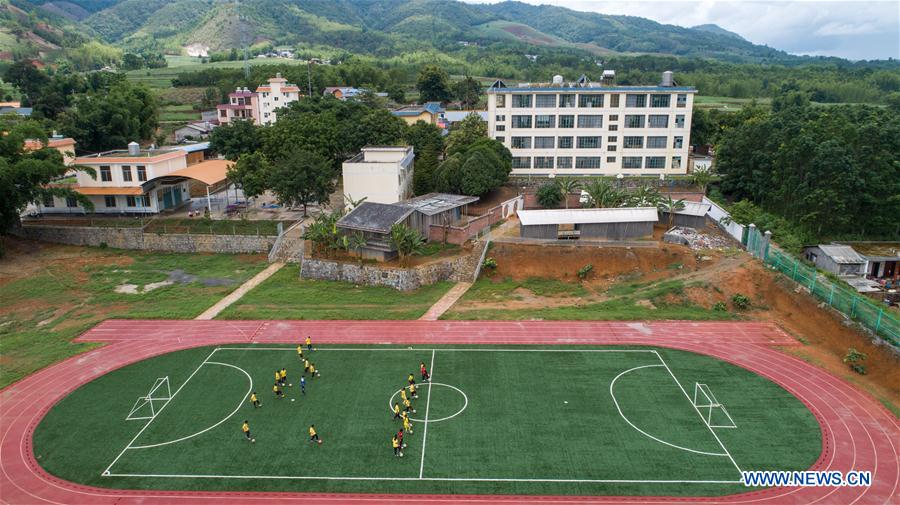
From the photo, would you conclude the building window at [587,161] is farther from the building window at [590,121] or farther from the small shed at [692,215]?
the small shed at [692,215]

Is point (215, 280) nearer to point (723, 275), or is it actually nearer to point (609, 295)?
point (609, 295)

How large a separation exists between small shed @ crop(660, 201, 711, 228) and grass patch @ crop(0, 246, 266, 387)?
1302 inches

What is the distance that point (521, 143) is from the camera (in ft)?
206

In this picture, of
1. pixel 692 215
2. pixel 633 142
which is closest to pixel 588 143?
pixel 633 142

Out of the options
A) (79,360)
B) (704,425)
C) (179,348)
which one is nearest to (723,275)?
(704,425)

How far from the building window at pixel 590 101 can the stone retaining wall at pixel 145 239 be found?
113 feet

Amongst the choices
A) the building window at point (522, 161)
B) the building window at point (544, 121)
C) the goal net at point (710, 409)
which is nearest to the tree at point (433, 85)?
the building window at point (522, 161)

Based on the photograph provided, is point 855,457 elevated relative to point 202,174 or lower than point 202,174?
lower

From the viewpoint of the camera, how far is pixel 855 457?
22625 mm

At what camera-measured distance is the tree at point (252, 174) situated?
165 ft

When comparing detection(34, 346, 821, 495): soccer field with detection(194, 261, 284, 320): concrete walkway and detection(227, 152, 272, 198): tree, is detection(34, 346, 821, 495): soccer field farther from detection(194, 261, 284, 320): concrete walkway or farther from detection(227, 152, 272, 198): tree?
detection(227, 152, 272, 198): tree

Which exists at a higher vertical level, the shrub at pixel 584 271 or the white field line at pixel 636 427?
the shrub at pixel 584 271

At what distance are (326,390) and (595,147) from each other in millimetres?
44303

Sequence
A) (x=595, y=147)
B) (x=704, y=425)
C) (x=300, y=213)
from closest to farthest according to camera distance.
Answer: (x=704, y=425) < (x=300, y=213) < (x=595, y=147)
